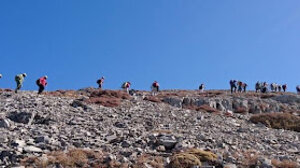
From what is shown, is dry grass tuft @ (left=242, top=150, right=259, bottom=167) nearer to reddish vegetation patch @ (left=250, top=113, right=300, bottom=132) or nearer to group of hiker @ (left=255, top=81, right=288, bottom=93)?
reddish vegetation patch @ (left=250, top=113, right=300, bottom=132)

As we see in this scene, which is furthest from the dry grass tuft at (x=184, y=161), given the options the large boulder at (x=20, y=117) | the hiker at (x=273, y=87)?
the hiker at (x=273, y=87)

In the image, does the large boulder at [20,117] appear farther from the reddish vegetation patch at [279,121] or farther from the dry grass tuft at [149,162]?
the reddish vegetation patch at [279,121]

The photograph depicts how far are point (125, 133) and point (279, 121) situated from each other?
18.2 meters

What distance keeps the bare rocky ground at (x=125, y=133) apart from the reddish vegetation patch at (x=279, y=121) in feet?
3.87

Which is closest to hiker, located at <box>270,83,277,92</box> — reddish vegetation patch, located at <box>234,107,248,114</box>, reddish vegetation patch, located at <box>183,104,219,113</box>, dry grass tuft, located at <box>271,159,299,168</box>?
reddish vegetation patch, located at <box>234,107,248,114</box>

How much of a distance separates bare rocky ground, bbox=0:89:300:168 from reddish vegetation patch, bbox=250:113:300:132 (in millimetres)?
1180

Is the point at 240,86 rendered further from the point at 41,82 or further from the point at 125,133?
the point at 125,133

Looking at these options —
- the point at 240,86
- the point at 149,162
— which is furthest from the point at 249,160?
the point at 240,86

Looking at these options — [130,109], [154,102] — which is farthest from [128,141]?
[154,102]

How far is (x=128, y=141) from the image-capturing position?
56.4ft

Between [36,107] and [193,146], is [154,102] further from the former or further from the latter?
[193,146]

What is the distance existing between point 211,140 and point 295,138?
9.51 m

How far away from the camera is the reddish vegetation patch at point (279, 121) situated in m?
31.8

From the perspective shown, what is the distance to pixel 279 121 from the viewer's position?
32.8m
